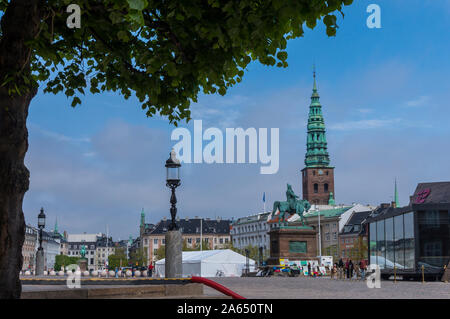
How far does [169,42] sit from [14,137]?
2836 millimetres

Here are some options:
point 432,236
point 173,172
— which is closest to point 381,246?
point 432,236

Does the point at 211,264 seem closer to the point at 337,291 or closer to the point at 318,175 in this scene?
the point at 337,291

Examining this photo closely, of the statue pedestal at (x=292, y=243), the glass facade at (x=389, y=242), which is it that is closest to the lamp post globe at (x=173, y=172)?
the glass facade at (x=389, y=242)

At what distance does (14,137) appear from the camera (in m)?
8.62

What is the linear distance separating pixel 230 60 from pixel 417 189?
253 ft

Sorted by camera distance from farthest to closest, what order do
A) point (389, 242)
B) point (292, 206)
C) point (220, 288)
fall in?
point (292, 206)
point (389, 242)
point (220, 288)

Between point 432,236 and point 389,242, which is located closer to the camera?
point 432,236

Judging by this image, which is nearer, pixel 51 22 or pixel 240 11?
pixel 240 11

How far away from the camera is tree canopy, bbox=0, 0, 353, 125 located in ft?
27.4

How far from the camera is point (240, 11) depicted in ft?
27.6
